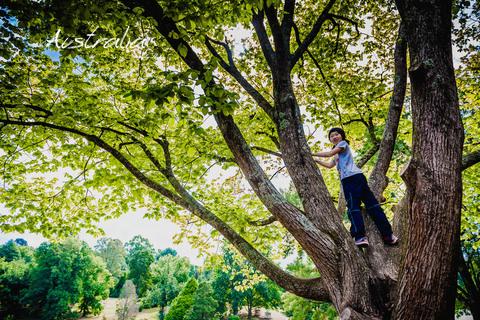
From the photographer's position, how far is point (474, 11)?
17.8 feet

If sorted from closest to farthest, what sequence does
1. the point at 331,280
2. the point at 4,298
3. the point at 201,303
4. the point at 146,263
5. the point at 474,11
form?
the point at 331,280, the point at 474,11, the point at 201,303, the point at 4,298, the point at 146,263

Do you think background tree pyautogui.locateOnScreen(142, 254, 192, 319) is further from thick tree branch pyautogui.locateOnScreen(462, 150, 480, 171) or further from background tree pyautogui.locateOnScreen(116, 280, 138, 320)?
thick tree branch pyautogui.locateOnScreen(462, 150, 480, 171)

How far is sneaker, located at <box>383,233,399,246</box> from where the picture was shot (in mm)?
3627

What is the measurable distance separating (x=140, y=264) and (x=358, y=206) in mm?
61267

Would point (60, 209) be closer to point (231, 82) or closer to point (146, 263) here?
point (231, 82)

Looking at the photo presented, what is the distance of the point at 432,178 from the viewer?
7.75 ft

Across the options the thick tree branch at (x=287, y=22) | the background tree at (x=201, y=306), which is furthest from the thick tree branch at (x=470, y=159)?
the background tree at (x=201, y=306)

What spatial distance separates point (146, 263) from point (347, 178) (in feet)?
200

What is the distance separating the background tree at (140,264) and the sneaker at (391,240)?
59653 mm

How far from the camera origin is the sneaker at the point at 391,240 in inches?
143

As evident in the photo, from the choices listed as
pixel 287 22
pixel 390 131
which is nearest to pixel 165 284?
pixel 287 22

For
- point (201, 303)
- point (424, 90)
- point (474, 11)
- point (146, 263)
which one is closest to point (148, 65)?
point (424, 90)

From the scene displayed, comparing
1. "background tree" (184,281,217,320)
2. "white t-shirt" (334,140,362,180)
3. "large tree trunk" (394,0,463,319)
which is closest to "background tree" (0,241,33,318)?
"background tree" (184,281,217,320)

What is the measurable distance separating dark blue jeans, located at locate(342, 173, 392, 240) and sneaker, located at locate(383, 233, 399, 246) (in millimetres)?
37
